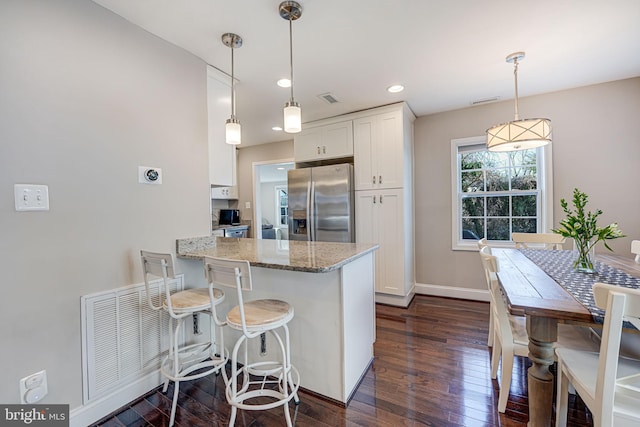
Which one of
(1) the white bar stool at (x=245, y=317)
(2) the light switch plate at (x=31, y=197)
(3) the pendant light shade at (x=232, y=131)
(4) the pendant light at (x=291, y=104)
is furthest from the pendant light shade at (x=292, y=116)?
(2) the light switch plate at (x=31, y=197)

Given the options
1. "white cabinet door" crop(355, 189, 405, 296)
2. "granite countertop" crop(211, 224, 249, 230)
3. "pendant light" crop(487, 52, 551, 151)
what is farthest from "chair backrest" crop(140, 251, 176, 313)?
"granite countertop" crop(211, 224, 249, 230)

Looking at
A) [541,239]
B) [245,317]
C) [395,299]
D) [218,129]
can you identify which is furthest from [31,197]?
[541,239]

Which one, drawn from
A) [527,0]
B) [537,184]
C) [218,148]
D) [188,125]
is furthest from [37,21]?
[537,184]

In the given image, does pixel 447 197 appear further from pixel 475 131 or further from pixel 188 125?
pixel 188 125

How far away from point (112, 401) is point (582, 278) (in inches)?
114

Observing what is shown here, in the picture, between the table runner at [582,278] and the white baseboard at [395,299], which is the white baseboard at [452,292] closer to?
the white baseboard at [395,299]

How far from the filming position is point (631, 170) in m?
2.68

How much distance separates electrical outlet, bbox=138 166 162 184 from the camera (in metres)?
1.77

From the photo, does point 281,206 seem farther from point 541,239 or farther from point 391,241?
point 541,239

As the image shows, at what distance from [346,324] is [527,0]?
2252mm

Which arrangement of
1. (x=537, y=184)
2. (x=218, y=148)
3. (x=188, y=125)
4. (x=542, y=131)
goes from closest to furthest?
(x=542, y=131)
(x=188, y=125)
(x=218, y=148)
(x=537, y=184)

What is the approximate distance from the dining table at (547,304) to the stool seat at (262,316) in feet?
3.63

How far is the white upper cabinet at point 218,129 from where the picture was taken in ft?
7.55

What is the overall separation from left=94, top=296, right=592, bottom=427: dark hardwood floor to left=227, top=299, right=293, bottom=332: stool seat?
61cm
